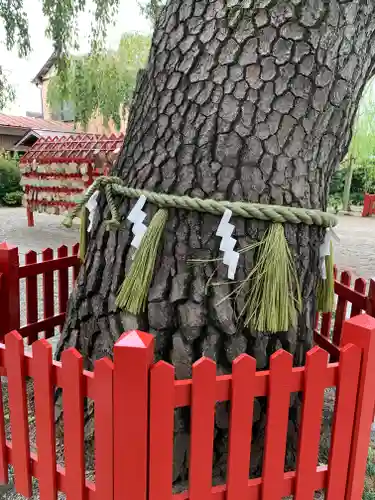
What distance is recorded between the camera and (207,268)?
1495 mm

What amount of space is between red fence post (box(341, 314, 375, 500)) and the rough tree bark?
33 centimetres

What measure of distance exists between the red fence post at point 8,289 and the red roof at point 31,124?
18.4 metres

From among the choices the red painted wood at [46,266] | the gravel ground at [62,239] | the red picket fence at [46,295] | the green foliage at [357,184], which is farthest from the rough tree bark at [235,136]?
the green foliage at [357,184]

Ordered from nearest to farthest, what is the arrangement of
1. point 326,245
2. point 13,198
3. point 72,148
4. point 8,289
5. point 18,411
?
point 18,411 → point 326,245 → point 8,289 → point 72,148 → point 13,198

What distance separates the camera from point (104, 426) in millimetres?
1139

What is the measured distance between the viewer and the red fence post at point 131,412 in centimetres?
104

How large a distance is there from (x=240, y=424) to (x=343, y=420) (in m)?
0.33

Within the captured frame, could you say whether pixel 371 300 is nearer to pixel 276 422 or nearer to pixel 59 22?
pixel 276 422

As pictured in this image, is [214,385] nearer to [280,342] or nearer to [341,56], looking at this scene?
[280,342]

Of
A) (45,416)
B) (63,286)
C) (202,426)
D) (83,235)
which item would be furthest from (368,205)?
(45,416)

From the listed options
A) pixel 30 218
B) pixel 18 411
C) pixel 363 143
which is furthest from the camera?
pixel 363 143

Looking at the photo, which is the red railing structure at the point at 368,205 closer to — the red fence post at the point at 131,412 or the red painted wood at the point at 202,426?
the red painted wood at the point at 202,426

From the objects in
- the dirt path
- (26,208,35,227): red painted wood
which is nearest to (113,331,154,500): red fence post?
the dirt path

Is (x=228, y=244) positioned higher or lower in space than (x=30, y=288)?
higher
